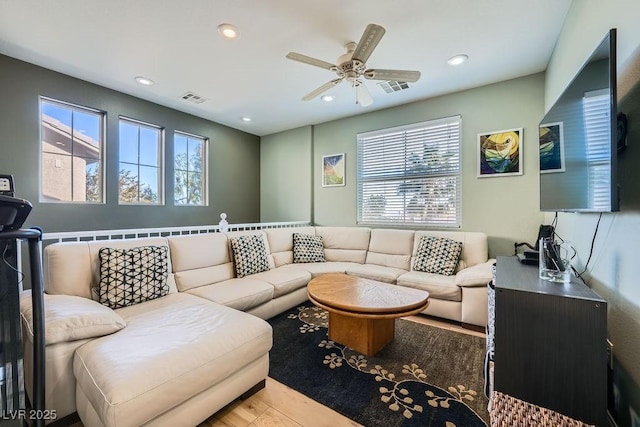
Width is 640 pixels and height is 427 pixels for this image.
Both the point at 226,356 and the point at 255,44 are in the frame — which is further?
the point at 255,44

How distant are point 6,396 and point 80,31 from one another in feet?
9.05

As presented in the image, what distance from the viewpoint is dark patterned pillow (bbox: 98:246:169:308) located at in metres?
1.98

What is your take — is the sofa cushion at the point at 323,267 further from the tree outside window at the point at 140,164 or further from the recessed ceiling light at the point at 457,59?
the recessed ceiling light at the point at 457,59

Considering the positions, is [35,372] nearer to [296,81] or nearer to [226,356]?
[226,356]

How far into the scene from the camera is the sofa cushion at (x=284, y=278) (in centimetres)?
285

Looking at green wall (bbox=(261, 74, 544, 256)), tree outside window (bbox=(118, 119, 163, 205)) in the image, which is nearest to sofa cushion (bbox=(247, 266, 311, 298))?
green wall (bbox=(261, 74, 544, 256))

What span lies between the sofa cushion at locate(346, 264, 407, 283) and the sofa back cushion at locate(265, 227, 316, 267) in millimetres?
924

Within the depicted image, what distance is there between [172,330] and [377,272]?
234cm

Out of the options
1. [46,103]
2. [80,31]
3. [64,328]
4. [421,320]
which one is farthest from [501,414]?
[46,103]

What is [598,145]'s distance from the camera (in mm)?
1208

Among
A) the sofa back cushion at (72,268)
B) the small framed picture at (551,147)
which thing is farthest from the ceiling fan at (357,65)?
the sofa back cushion at (72,268)

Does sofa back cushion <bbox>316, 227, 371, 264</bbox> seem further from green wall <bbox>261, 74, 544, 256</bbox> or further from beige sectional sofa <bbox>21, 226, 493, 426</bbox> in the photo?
beige sectional sofa <bbox>21, 226, 493, 426</bbox>

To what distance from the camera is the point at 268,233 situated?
3676mm

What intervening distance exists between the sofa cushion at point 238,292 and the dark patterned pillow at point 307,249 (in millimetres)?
1094
